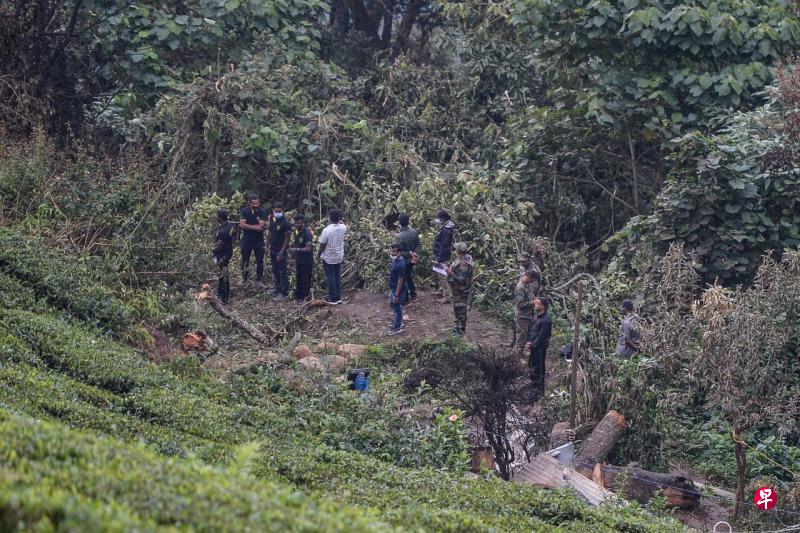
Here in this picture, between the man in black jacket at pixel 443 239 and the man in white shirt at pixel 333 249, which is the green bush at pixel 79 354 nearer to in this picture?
the man in white shirt at pixel 333 249

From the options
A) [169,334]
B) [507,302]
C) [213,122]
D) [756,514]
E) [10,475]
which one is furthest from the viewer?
[213,122]

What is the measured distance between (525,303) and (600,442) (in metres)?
2.80

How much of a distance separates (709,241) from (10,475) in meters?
12.5

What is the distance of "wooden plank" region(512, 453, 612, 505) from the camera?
33.1 ft

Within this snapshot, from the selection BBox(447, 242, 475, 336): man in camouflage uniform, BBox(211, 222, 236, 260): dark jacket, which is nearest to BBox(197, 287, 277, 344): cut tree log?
BBox(211, 222, 236, 260): dark jacket

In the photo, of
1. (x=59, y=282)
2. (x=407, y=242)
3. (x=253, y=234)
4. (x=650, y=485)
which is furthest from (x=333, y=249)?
(x=650, y=485)

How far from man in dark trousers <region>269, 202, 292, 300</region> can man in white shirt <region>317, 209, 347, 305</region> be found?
0.59 metres

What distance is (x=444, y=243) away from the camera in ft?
50.3

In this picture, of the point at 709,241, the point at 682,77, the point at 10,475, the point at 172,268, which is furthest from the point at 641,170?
the point at 10,475

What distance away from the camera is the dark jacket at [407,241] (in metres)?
15.0

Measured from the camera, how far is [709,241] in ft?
50.2

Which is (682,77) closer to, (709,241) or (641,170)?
(641,170)

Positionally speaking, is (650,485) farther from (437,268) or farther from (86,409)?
(86,409)

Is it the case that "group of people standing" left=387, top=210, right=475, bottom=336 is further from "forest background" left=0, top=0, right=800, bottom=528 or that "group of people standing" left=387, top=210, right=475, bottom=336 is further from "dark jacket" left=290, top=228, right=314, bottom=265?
"dark jacket" left=290, top=228, right=314, bottom=265
